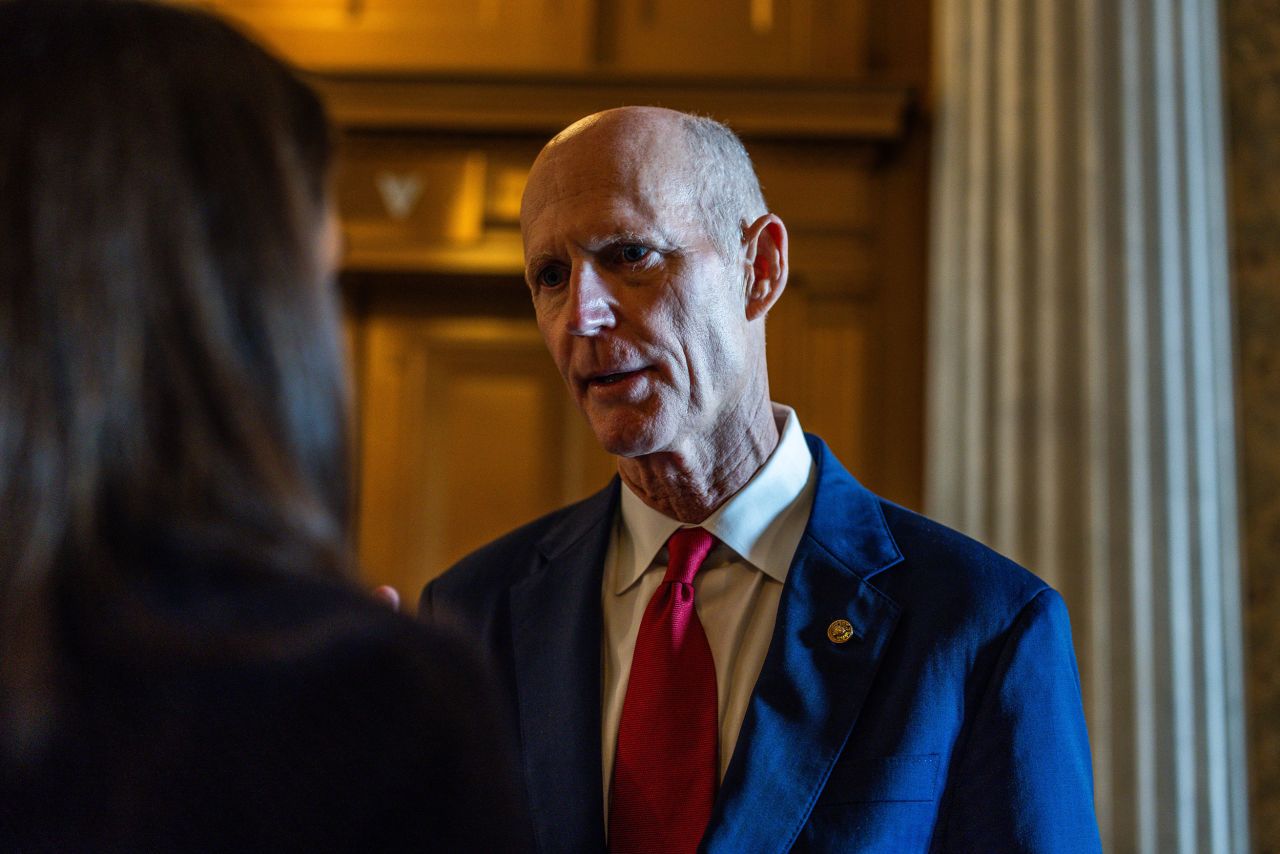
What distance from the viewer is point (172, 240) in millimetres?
678

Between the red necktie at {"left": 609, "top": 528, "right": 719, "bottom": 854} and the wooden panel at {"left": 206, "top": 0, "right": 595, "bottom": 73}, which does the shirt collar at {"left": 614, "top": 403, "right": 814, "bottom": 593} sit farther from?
the wooden panel at {"left": 206, "top": 0, "right": 595, "bottom": 73}

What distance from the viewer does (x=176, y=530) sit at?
653 mm

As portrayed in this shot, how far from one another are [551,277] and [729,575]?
16.8 inches

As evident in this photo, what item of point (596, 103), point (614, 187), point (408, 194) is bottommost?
point (614, 187)

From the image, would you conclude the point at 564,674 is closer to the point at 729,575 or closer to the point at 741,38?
the point at 729,575

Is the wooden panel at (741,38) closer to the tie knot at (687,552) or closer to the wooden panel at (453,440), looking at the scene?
the wooden panel at (453,440)

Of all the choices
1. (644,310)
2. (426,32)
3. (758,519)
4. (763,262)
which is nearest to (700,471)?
(758,519)

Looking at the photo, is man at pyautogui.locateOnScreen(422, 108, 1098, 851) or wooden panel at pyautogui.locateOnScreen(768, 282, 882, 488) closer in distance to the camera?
man at pyautogui.locateOnScreen(422, 108, 1098, 851)

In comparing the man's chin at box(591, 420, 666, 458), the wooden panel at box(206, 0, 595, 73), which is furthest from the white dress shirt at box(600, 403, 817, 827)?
the wooden panel at box(206, 0, 595, 73)

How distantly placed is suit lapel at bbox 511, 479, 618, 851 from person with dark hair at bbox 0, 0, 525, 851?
81cm

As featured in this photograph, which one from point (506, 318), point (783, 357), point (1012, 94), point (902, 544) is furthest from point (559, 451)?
point (902, 544)

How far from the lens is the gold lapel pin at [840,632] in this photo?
1.49m

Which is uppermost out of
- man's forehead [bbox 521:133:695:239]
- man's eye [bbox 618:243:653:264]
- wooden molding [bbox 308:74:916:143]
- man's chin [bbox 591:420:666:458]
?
wooden molding [bbox 308:74:916:143]

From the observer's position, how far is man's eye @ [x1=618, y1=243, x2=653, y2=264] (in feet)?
5.32
